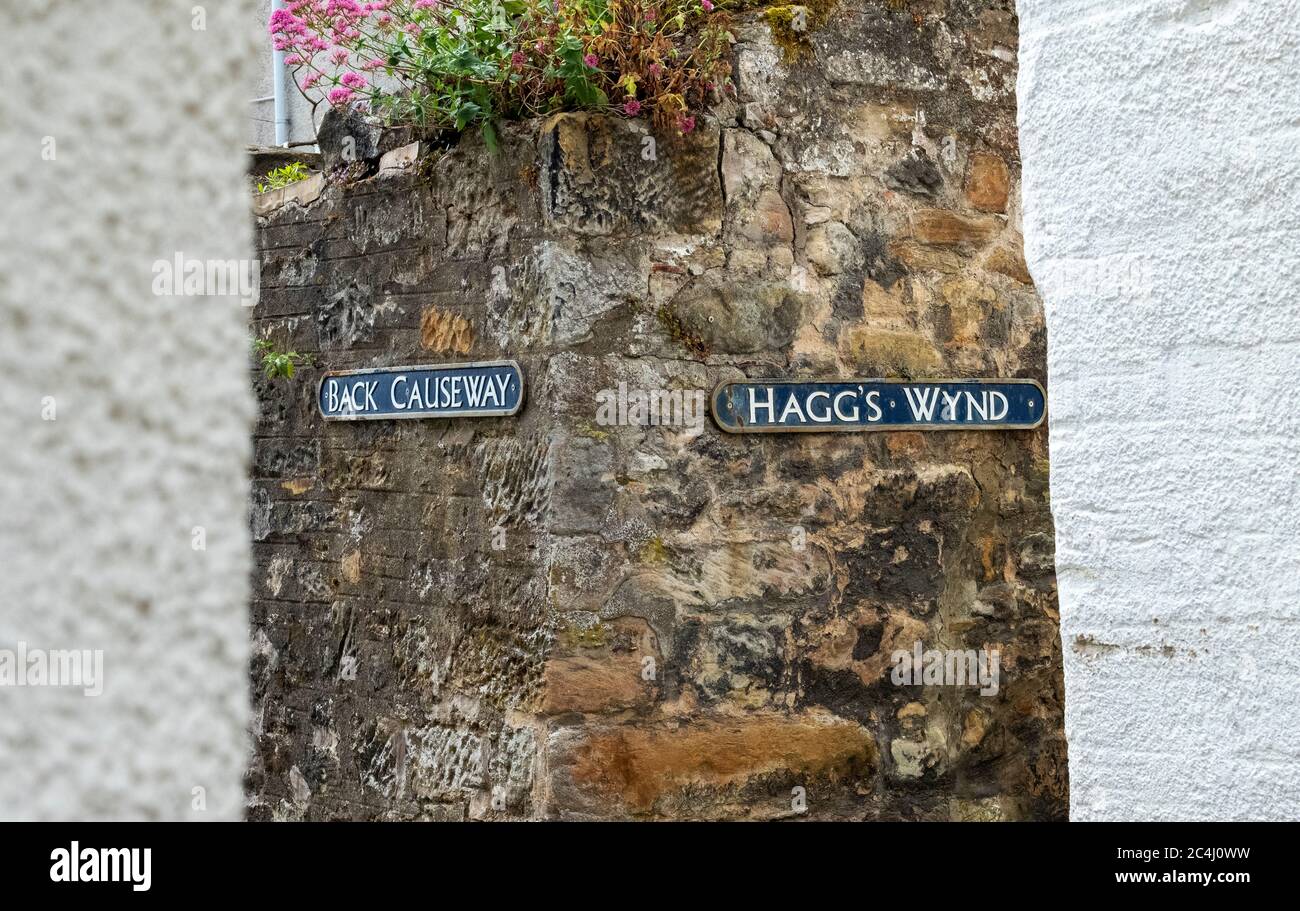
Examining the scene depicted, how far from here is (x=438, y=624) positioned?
3.85m

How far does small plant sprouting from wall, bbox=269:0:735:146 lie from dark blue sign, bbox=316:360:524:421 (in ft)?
2.03

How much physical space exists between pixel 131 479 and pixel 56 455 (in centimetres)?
22

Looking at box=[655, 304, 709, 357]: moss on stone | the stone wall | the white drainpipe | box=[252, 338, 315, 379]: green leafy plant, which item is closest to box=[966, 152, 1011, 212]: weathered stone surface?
the stone wall

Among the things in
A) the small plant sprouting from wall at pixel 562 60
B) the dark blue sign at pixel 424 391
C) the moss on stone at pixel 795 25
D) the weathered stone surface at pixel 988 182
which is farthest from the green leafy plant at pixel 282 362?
the weathered stone surface at pixel 988 182

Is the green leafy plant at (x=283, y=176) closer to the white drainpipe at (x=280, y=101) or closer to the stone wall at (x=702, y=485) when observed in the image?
the stone wall at (x=702, y=485)

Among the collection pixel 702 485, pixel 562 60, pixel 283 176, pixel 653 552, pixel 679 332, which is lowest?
pixel 653 552

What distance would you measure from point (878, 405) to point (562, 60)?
47.2 inches

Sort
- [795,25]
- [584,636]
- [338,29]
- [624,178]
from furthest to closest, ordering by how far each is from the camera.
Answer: [338,29] < [795,25] < [624,178] < [584,636]

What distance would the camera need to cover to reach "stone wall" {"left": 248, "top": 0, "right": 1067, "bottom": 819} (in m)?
3.56

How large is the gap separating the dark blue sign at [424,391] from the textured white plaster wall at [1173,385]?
1.85 metres

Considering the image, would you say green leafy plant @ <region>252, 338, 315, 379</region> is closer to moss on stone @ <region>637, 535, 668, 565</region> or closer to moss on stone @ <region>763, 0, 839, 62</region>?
moss on stone @ <region>637, 535, 668, 565</region>

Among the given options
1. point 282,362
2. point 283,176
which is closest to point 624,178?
point 282,362

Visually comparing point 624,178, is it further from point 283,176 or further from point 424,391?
point 283,176

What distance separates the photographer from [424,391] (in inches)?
153
